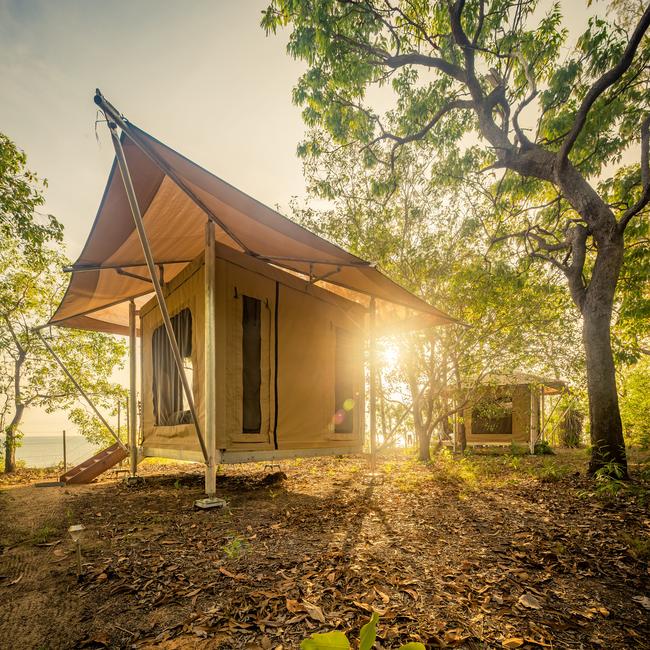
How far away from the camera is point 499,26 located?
5629 mm

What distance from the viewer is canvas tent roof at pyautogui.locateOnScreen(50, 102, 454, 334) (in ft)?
10.2

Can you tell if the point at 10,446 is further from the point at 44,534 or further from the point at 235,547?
the point at 235,547

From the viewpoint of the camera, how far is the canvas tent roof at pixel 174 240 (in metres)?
3.11

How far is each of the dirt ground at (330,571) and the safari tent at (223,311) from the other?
1.08 metres

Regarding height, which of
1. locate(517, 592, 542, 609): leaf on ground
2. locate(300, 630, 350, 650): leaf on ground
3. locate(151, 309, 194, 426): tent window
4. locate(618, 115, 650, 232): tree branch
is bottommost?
locate(517, 592, 542, 609): leaf on ground

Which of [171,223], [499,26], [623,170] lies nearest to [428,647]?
[171,223]

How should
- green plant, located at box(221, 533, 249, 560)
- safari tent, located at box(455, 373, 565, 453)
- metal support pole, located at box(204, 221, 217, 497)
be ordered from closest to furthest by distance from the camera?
green plant, located at box(221, 533, 249, 560), metal support pole, located at box(204, 221, 217, 497), safari tent, located at box(455, 373, 565, 453)

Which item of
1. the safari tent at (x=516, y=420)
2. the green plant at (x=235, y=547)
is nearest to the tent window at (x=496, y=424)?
the safari tent at (x=516, y=420)

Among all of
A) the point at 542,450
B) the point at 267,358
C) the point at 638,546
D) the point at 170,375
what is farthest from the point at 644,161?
the point at 542,450

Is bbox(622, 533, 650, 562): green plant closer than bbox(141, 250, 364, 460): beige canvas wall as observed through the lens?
Yes

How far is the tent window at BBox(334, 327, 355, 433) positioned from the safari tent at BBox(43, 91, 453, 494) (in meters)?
0.03

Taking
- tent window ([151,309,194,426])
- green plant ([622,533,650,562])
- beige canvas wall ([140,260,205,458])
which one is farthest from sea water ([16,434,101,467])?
green plant ([622,533,650,562])

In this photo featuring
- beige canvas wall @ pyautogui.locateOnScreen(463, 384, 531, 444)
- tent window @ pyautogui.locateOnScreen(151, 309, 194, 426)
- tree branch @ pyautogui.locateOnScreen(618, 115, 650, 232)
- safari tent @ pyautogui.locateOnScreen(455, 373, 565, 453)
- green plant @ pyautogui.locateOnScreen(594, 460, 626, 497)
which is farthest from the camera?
beige canvas wall @ pyautogui.locateOnScreen(463, 384, 531, 444)

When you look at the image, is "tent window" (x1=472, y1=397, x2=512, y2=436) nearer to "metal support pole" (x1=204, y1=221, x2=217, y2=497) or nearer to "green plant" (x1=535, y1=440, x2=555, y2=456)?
"green plant" (x1=535, y1=440, x2=555, y2=456)
